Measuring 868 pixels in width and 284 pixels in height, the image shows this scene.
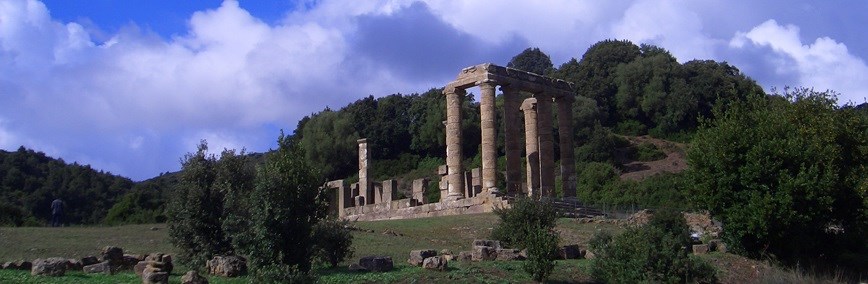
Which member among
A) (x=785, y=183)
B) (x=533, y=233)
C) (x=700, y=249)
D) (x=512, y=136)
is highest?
(x=512, y=136)

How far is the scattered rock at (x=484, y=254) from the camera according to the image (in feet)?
72.8

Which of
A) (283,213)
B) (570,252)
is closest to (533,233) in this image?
(570,252)

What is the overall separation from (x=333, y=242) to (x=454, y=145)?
78.7 feet

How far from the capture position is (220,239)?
836 inches

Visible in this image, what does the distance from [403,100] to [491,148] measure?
149 feet

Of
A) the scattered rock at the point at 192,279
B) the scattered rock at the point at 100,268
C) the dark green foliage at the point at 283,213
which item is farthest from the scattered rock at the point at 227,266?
the scattered rock at the point at 100,268

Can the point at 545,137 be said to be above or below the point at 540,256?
above

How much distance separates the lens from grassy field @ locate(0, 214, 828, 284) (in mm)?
19062

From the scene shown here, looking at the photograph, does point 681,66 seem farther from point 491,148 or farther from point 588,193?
point 491,148

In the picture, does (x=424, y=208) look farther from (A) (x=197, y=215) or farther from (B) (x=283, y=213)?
(B) (x=283, y=213)

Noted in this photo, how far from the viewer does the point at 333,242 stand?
2058 cm

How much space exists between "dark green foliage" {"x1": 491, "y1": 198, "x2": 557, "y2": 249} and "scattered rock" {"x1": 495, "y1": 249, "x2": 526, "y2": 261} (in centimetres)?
29

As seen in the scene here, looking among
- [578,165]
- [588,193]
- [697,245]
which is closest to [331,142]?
[578,165]

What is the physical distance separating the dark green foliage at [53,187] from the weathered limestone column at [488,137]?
24.0 metres
